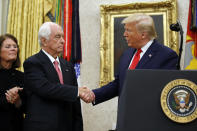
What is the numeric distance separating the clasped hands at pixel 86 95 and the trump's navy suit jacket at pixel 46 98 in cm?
6

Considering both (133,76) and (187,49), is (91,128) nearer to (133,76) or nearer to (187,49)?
(187,49)

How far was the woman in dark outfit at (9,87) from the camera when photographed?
2797 millimetres

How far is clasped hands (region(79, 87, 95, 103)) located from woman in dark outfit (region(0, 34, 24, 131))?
0.69 m

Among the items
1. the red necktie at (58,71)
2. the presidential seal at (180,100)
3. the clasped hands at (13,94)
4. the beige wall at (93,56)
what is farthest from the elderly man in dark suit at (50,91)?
the beige wall at (93,56)

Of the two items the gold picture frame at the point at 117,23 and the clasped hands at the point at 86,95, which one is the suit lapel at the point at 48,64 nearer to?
the clasped hands at the point at 86,95

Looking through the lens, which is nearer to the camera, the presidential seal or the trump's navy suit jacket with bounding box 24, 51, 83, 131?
the presidential seal

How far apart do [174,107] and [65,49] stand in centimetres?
340

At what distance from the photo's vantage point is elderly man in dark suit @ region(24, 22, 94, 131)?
244cm

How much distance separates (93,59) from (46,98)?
2575 mm

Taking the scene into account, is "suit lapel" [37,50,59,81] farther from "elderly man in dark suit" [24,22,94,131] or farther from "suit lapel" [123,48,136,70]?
"suit lapel" [123,48,136,70]

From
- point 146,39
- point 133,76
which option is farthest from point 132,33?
point 133,76

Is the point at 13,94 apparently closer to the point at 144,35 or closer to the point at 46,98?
the point at 46,98

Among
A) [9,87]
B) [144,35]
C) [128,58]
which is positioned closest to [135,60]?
[128,58]

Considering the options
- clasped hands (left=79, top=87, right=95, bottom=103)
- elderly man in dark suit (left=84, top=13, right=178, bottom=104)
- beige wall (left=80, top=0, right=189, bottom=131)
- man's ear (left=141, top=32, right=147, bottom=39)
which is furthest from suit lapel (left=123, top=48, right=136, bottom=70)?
beige wall (left=80, top=0, right=189, bottom=131)
